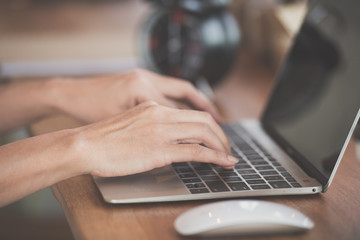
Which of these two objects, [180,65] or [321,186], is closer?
[321,186]

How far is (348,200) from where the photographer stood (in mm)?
702

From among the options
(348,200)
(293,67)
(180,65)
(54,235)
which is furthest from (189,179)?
(54,235)

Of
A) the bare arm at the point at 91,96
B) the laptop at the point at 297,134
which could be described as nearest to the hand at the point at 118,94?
the bare arm at the point at 91,96

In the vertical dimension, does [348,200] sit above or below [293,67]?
below

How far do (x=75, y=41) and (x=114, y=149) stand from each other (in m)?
1.49

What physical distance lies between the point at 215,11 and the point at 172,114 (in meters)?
0.62

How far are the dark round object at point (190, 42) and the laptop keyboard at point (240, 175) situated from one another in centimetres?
48

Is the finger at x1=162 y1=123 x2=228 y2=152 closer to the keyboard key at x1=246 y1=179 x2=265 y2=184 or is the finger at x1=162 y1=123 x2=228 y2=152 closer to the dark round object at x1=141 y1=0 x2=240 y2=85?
the keyboard key at x1=246 y1=179 x2=265 y2=184

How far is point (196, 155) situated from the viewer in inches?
27.5

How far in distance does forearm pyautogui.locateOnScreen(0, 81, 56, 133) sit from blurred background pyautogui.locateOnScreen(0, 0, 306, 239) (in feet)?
1.09

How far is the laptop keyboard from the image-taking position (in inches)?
27.1

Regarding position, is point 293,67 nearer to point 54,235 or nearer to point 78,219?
point 78,219

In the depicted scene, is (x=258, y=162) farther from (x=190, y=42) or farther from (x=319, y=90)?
(x=190, y=42)

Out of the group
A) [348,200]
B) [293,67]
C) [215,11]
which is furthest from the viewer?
[215,11]
